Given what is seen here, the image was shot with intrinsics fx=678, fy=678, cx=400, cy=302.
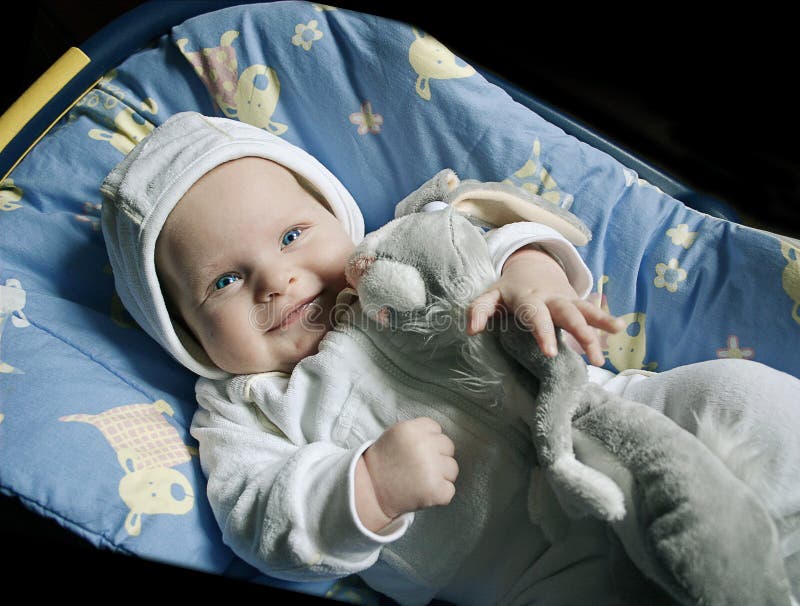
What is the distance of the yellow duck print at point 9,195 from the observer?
1.12 m

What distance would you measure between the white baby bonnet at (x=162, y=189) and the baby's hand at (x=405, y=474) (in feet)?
1.07

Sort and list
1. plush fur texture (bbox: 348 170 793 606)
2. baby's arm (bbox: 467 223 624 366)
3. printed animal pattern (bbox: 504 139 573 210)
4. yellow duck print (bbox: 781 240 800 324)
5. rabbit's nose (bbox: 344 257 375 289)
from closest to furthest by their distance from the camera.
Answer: plush fur texture (bbox: 348 170 793 606) < baby's arm (bbox: 467 223 624 366) < rabbit's nose (bbox: 344 257 375 289) < yellow duck print (bbox: 781 240 800 324) < printed animal pattern (bbox: 504 139 573 210)

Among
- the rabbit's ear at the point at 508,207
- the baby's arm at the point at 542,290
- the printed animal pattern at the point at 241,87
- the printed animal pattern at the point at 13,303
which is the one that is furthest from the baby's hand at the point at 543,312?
the printed animal pattern at the point at 13,303

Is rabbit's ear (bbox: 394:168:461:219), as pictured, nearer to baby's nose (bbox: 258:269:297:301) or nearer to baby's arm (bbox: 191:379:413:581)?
baby's nose (bbox: 258:269:297:301)

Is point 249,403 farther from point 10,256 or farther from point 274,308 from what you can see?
point 10,256

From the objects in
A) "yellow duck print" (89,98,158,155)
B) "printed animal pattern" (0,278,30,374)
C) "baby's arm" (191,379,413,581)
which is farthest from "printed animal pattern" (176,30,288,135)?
"baby's arm" (191,379,413,581)

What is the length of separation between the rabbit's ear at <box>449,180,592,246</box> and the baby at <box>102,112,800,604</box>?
3cm

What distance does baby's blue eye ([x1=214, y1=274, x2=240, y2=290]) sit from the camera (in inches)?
35.1

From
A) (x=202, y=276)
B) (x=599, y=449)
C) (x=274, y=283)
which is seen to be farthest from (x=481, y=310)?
(x=202, y=276)

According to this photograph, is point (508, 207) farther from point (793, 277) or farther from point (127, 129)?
point (127, 129)

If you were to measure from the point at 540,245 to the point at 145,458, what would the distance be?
1.97ft

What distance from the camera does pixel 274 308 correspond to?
0.88 metres

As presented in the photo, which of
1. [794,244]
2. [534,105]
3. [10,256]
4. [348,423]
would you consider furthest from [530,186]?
[10,256]

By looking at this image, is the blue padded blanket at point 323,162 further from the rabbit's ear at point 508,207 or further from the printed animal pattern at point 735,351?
the rabbit's ear at point 508,207
